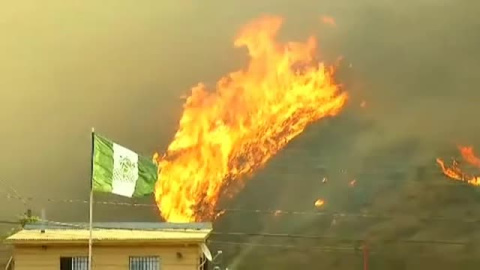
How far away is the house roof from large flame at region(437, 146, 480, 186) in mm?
30233

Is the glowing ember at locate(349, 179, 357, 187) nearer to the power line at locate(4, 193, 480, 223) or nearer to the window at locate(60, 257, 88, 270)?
the power line at locate(4, 193, 480, 223)

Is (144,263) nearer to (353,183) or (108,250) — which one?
(108,250)

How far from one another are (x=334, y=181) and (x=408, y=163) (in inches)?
250

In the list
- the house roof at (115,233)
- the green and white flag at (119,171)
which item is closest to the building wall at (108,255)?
the house roof at (115,233)

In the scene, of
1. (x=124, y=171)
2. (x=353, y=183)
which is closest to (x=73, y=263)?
(x=124, y=171)

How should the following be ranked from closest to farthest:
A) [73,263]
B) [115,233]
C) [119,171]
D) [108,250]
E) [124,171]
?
[119,171]
[124,171]
[73,263]
[108,250]
[115,233]

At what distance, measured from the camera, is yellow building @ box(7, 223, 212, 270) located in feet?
89.3

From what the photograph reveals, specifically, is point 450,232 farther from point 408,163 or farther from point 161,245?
point 161,245

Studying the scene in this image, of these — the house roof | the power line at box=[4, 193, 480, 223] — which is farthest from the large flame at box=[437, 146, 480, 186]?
the house roof

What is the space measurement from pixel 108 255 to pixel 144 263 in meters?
1.49

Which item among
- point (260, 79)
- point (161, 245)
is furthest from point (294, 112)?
point (161, 245)

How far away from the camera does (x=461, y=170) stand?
55156mm

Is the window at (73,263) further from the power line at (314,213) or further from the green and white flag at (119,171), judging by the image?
the power line at (314,213)

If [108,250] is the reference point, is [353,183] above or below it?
above
